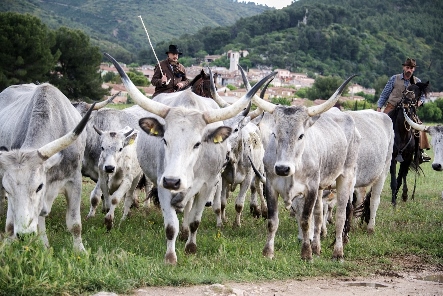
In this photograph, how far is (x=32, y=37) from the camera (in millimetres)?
45031

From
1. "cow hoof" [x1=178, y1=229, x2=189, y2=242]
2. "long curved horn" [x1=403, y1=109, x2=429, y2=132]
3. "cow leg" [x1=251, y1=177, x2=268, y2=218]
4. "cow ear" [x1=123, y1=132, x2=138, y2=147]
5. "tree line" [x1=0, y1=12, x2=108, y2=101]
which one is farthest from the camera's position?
"tree line" [x1=0, y1=12, x2=108, y2=101]

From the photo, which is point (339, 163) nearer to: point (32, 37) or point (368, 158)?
point (368, 158)

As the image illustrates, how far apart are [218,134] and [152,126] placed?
0.81m

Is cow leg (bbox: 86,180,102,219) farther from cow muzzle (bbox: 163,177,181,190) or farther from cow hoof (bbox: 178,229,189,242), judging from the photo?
cow muzzle (bbox: 163,177,181,190)

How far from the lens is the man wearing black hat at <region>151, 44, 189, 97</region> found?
12.6 meters

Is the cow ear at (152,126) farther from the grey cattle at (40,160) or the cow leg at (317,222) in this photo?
the cow leg at (317,222)

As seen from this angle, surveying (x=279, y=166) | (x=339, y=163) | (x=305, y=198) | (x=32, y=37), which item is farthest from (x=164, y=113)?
(x=32, y=37)

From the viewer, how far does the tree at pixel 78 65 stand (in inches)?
2032

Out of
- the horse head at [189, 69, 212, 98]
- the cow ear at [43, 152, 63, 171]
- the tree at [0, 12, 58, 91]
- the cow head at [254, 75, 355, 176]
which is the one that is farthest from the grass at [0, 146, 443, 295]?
the tree at [0, 12, 58, 91]

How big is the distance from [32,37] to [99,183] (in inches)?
1455

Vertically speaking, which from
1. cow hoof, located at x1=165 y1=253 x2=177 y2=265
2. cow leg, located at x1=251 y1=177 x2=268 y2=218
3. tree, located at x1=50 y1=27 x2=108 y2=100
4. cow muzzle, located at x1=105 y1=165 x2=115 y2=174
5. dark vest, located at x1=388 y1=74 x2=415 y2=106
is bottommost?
tree, located at x1=50 y1=27 x2=108 y2=100

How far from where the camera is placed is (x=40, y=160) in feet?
22.8

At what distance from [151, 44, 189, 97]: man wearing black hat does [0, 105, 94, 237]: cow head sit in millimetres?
5704

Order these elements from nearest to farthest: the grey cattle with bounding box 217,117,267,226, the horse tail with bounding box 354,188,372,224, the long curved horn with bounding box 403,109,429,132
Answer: the grey cattle with bounding box 217,117,267,226, the horse tail with bounding box 354,188,372,224, the long curved horn with bounding box 403,109,429,132
